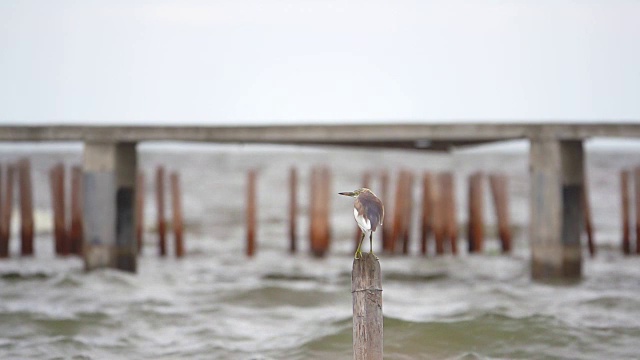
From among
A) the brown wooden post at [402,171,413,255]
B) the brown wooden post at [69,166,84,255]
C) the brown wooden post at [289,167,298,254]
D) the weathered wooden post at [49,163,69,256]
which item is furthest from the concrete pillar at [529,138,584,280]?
the weathered wooden post at [49,163,69,256]

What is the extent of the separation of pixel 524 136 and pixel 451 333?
4540mm

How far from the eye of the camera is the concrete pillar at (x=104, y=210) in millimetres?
17328

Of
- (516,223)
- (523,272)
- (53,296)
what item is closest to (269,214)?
(516,223)

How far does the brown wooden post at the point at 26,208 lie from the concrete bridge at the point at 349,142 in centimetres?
453

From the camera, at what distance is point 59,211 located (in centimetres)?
2306

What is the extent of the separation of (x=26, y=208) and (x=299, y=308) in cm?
862

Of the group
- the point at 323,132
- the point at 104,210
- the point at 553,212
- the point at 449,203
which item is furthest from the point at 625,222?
the point at 104,210

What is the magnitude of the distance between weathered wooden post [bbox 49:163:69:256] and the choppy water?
1.69 ft

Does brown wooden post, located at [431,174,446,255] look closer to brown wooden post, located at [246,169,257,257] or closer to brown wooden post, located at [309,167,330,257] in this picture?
brown wooden post, located at [309,167,330,257]

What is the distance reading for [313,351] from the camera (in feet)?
40.3

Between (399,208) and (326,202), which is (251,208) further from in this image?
(399,208)

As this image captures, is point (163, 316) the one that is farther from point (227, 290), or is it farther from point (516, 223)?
point (516, 223)

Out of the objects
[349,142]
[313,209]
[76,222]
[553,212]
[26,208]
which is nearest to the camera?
[553,212]

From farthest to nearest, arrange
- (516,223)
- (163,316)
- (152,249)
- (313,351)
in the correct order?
1. (516,223)
2. (152,249)
3. (163,316)
4. (313,351)
